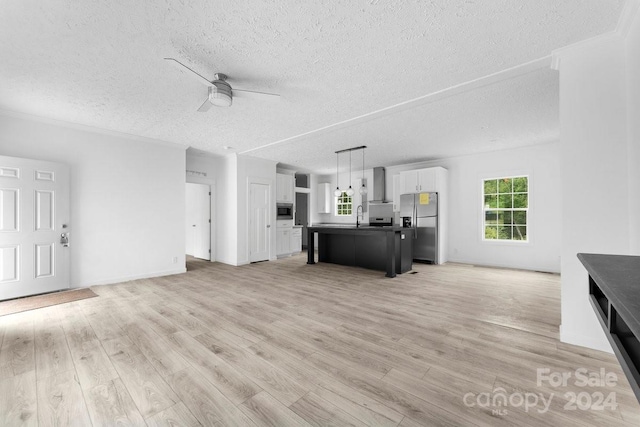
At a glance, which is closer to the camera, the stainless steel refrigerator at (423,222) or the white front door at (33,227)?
the white front door at (33,227)

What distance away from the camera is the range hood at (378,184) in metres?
7.95

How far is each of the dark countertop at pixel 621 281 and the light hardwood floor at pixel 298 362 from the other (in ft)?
3.19

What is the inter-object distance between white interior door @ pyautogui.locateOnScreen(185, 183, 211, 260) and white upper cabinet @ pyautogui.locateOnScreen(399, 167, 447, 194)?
200 inches

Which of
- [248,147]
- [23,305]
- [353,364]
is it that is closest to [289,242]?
[248,147]

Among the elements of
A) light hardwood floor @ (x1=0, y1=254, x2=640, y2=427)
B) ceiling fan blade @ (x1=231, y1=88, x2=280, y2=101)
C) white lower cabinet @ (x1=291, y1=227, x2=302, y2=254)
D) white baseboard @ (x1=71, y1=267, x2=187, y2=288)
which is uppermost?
ceiling fan blade @ (x1=231, y1=88, x2=280, y2=101)

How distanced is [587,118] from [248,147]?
522 centimetres

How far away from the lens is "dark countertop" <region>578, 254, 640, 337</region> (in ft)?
2.32

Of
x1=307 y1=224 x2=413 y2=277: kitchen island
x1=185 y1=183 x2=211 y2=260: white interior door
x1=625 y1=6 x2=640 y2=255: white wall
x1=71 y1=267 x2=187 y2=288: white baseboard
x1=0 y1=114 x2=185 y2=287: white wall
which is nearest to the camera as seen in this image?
x1=625 y1=6 x2=640 y2=255: white wall

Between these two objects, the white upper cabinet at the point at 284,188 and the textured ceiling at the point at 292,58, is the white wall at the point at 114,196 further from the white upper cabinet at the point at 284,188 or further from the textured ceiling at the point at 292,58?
the white upper cabinet at the point at 284,188

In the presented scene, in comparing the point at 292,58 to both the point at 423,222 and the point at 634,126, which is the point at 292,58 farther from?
the point at 423,222

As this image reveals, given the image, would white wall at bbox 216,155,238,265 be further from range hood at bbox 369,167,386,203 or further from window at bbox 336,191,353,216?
range hood at bbox 369,167,386,203

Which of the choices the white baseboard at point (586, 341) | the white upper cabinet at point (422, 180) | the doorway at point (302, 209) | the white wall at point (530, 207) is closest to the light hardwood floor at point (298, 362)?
the white baseboard at point (586, 341)

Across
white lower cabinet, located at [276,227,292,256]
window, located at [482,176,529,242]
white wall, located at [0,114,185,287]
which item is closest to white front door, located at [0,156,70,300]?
white wall, located at [0,114,185,287]

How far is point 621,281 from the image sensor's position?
942 millimetres
